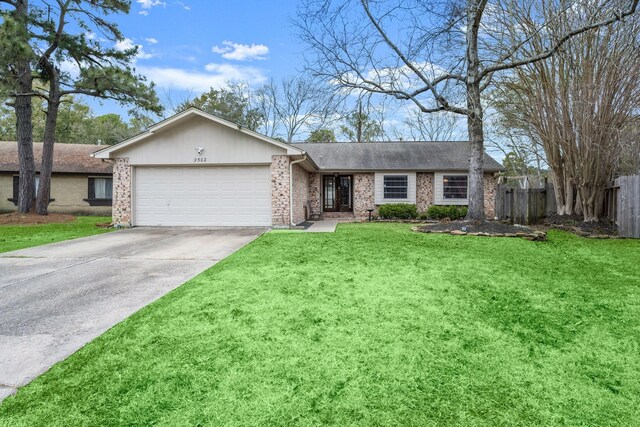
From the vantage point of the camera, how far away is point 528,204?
13539 mm

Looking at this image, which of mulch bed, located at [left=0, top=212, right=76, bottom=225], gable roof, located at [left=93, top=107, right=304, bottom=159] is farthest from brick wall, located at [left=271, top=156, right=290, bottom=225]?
mulch bed, located at [left=0, top=212, right=76, bottom=225]

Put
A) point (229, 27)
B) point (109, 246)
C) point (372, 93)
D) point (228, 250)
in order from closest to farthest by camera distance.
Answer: point (228, 250), point (109, 246), point (372, 93), point (229, 27)

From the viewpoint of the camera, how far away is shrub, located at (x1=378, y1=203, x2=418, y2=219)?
17.0 m

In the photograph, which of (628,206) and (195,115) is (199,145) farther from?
(628,206)

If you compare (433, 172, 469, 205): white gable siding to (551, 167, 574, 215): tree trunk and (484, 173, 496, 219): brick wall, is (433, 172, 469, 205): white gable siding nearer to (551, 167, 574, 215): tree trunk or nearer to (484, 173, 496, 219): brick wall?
(484, 173, 496, 219): brick wall

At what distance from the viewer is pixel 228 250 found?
8164 mm

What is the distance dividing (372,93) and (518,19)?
5.16 m

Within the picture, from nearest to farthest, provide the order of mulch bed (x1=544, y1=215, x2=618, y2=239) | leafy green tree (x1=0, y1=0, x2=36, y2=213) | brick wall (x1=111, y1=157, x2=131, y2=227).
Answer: mulch bed (x1=544, y1=215, x2=618, y2=239) < brick wall (x1=111, y1=157, x2=131, y2=227) < leafy green tree (x1=0, y1=0, x2=36, y2=213)

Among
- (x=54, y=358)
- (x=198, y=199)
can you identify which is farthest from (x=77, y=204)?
(x=54, y=358)

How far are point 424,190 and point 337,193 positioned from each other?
4.32 metres

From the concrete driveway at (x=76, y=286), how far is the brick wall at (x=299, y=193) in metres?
4.26

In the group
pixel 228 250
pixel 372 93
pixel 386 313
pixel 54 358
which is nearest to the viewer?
pixel 54 358

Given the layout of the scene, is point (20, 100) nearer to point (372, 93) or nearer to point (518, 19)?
Result: point (372, 93)

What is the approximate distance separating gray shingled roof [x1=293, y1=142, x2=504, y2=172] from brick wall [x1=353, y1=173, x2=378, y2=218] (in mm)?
558
